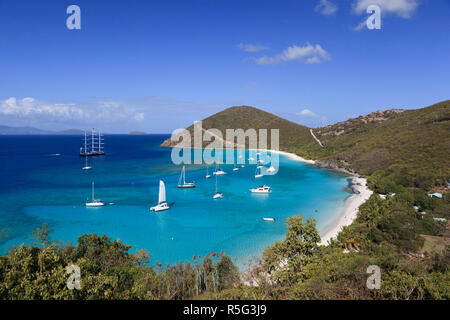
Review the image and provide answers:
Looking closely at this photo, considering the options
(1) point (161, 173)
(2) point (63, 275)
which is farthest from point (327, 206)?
(1) point (161, 173)

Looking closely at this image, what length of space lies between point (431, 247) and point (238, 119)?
477 feet

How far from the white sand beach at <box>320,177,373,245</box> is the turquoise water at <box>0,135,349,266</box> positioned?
39.0 inches

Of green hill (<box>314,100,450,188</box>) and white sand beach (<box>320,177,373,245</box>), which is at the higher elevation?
green hill (<box>314,100,450,188</box>)

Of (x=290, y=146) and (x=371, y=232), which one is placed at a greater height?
(x=290, y=146)

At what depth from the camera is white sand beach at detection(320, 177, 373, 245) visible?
1099 inches

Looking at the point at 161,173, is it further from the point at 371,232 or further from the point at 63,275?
the point at 63,275

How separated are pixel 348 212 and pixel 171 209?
81.1 ft

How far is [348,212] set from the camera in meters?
35.0

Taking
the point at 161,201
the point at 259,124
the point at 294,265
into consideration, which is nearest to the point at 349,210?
the point at 294,265

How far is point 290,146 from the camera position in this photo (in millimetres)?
122000

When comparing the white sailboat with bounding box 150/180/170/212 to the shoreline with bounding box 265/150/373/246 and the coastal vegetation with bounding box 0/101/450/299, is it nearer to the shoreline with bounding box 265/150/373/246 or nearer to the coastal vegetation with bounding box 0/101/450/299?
the coastal vegetation with bounding box 0/101/450/299
